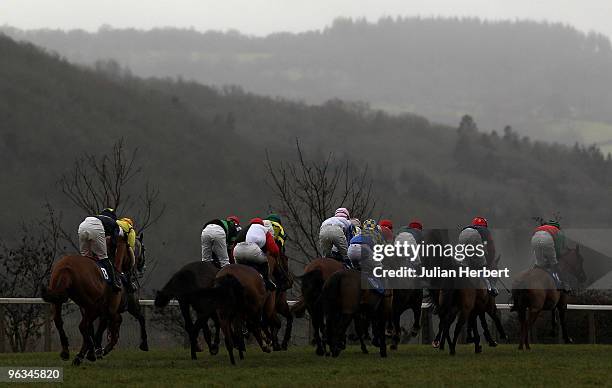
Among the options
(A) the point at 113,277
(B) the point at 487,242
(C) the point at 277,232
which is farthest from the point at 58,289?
(B) the point at 487,242

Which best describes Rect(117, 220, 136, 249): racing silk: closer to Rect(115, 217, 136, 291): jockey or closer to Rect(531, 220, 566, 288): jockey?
Rect(115, 217, 136, 291): jockey

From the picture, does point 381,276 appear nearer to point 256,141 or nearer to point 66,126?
point 66,126

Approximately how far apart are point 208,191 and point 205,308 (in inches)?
4771

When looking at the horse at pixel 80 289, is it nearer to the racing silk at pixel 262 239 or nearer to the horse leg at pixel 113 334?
the horse leg at pixel 113 334

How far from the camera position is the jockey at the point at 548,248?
22.5 metres

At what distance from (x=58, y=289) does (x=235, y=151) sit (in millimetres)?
136119

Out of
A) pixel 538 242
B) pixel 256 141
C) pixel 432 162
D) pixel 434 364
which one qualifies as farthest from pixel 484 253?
pixel 432 162

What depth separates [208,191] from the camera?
139625 mm

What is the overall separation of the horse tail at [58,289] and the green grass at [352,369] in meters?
1.03

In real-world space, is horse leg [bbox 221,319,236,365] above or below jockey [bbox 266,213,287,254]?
below

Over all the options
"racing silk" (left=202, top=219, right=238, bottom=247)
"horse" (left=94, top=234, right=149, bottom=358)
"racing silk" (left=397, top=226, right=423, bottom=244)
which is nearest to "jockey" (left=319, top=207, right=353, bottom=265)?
"racing silk" (left=397, top=226, right=423, bottom=244)

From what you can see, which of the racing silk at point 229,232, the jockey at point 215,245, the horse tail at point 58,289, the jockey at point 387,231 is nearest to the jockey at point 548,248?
the jockey at point 387,231

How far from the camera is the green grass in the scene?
15.0 m

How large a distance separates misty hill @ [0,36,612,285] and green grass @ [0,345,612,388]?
85.3m
